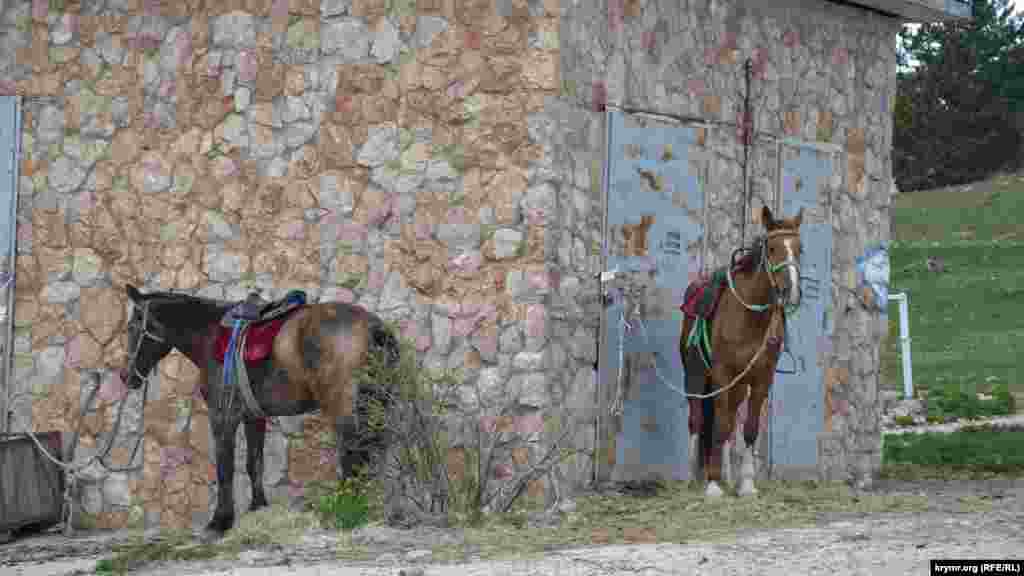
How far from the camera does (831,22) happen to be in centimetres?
1552

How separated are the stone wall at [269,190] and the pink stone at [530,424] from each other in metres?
0.15

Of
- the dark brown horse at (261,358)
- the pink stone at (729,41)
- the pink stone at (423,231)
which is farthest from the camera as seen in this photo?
the pink stone at (729,41)

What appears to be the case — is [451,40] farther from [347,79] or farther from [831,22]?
[831,22]

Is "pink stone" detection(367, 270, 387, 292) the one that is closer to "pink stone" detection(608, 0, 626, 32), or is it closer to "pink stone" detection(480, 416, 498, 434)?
"pink stone" detection(480, 416, 498, 434)

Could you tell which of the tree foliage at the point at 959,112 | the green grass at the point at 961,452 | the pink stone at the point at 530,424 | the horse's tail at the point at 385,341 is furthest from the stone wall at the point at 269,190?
the tree foliage at the point at 959,112

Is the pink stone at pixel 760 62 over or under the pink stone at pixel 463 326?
over

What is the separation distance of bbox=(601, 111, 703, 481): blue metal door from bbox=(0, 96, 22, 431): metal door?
4.64 meters

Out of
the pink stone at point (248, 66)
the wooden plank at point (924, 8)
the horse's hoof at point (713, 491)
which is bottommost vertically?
the horse's hoof at point (713, 491)

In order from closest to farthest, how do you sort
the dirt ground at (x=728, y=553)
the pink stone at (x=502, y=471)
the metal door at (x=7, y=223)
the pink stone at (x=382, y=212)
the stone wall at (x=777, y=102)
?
the dirt ground at (x=728, y=553) → the pink stone at (x=502, y=471) → the pink stone at (x=382, y=212) → the stone wall at (x=777, y=102) → the metal door at (x=7, y=223)

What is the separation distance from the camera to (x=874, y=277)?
16141mm

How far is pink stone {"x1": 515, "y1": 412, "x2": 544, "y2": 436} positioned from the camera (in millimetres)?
12414

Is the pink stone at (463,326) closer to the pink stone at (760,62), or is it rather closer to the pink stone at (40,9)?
the pink stone at (760,62)

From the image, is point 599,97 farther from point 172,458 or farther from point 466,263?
point 172,458

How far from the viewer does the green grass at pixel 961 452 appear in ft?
53.9
